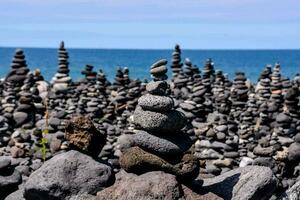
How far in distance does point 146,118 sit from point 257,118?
11968mm

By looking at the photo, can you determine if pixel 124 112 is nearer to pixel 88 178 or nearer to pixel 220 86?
pixel 220 86

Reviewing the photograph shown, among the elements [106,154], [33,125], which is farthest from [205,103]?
[106,154]

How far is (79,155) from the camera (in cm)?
1175

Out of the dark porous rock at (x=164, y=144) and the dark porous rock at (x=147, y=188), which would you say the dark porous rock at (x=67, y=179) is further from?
the dark porous rock at (x=164, y=144)

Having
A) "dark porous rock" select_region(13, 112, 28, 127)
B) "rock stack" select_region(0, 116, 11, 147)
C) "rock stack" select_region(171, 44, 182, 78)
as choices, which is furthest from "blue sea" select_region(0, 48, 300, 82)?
"rock stack" select_region(0, 116, 11, 147)

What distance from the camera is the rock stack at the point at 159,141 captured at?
35.3 ft

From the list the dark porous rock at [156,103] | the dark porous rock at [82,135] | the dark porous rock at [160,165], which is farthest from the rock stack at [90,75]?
the dark porous rock at [160,165]

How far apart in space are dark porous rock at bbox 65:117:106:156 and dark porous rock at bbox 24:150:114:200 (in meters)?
0.26

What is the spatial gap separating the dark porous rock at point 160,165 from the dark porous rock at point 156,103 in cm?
71

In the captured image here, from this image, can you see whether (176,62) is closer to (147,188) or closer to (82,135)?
(82,135)

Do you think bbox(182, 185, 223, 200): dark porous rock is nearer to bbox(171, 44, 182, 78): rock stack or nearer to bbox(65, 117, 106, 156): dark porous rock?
bbox(65, 117, 106, 156): dark porous rock

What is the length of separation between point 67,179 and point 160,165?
168 cm

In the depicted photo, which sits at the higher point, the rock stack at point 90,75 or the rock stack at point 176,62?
the rock stack at point 176,62

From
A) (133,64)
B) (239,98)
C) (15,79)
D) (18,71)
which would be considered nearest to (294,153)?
(239,98)
